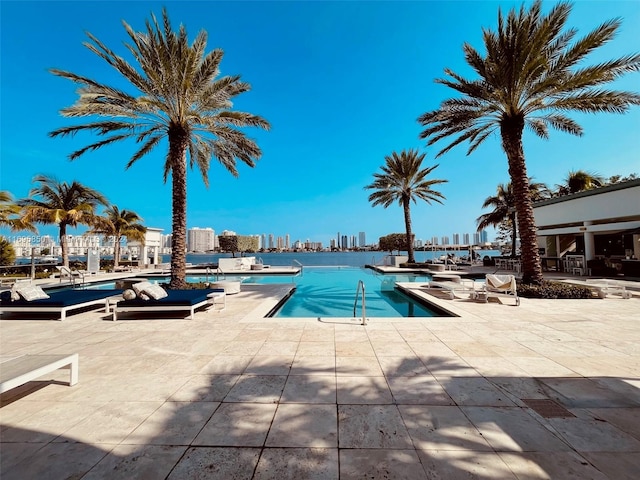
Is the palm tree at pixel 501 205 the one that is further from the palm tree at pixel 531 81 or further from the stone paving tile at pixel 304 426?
the stone paving tile at pixel 304 426

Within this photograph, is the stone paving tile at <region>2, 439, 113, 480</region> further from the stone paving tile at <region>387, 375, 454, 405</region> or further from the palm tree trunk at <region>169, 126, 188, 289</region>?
the palm tree trunk at <region>169, 126, 188, 289</region>

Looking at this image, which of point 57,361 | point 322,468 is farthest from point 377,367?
point 57,361

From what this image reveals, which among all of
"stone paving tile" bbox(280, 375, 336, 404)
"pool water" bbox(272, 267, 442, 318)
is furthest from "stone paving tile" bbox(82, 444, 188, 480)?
"pool water" bbox(272, 267, 442, 318)

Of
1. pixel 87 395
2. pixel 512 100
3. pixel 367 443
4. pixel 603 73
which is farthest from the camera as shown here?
pixel 512 100

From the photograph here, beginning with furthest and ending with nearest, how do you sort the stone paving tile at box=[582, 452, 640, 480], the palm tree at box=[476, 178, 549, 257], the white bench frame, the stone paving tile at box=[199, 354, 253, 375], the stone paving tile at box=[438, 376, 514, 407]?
the palm tree at box=[476, 178, 549, 257] < the white bench frame < the stone paving tile at box=[199, 354, 253, 375] < the stone paving tile at box=[438, 376, 514, 407] < the stone paving tile at box=[582, 452, 640, 480]

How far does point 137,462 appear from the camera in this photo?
202cm

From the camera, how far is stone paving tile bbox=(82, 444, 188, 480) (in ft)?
6.20

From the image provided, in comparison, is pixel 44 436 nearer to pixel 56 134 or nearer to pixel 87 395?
pixel 87 395

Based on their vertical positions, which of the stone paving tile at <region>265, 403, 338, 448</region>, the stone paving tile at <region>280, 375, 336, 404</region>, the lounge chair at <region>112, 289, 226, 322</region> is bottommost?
the stone paving tile at <region>280, 375, 336, 404</region>

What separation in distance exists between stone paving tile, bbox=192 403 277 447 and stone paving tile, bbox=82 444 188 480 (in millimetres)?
207

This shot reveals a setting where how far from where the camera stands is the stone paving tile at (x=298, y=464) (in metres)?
1.87

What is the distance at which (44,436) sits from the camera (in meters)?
2.34

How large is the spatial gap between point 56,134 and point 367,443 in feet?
40.3

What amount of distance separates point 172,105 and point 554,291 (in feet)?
46.9
